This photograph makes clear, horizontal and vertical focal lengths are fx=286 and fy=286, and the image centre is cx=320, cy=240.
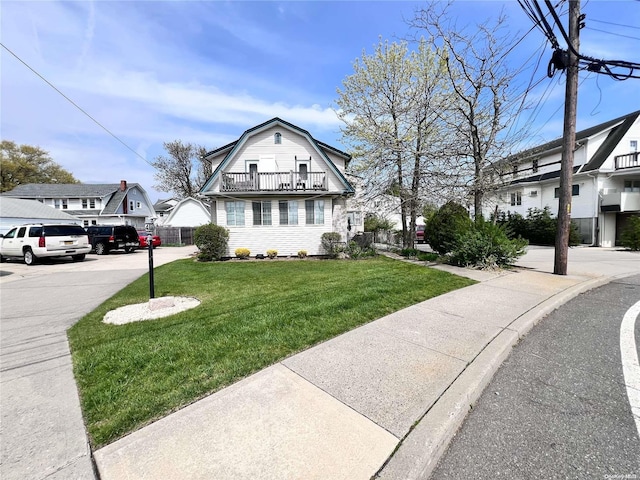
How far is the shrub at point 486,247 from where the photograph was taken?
8.90 metres

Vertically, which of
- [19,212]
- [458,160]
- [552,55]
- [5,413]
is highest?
[552,55]

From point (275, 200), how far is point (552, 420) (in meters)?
13.8

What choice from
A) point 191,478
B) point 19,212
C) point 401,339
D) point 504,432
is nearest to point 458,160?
point 401,339

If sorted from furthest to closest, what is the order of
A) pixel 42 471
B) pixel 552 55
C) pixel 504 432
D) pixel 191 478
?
pixel 552 55 → pixel 504 432 → pixel 42 471 → pixel 191 478

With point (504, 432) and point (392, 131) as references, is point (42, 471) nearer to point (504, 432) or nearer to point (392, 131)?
point (504, 432)

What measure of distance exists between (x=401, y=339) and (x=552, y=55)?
29.9 feet

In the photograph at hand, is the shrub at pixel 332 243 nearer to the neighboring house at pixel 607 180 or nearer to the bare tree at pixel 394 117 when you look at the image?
the bare tree at pixel 394 117

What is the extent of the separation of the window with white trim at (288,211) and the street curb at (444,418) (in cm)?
1197

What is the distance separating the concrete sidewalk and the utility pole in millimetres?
5653

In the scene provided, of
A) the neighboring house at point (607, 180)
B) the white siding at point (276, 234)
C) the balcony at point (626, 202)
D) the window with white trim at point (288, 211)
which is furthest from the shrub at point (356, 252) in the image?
the balcony at point (626, 202)

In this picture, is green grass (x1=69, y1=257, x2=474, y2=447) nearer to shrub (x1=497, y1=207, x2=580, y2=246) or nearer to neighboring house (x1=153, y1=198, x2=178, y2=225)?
shrub (x1=497, y1=207, x2=580, y2=246)

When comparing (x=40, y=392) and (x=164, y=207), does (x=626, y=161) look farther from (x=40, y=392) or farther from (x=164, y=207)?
(x=164, y=207)

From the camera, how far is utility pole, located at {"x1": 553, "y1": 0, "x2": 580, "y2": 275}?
7688mm

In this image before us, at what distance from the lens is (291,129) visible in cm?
1538
